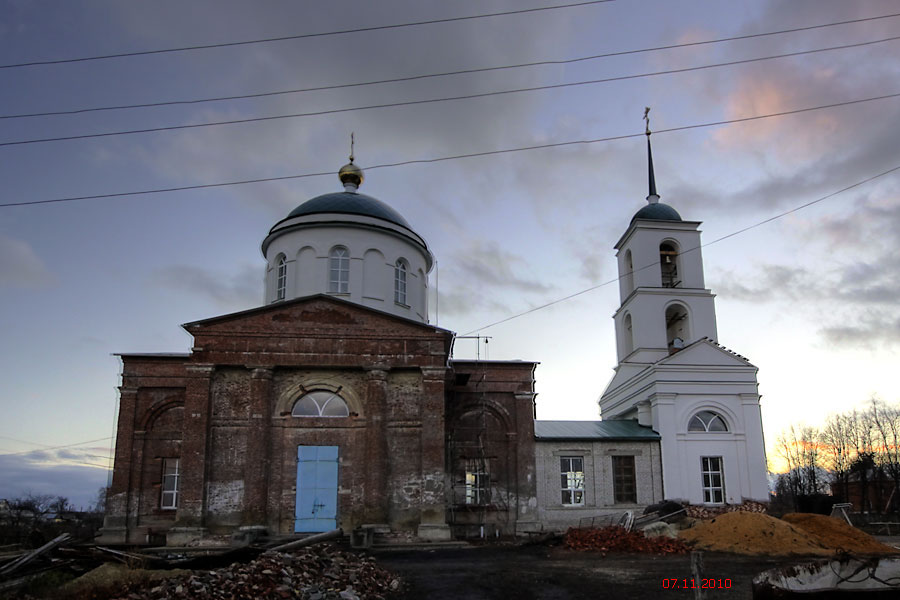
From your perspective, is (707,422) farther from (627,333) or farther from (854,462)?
(854,462)

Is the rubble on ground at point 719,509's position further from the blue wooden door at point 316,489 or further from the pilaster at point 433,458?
the blue wooden door at point 316,489

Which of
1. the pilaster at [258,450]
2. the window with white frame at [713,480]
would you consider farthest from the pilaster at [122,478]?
the window with white frame at [713,480]

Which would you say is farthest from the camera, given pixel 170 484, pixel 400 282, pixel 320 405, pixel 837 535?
pixel 400 282

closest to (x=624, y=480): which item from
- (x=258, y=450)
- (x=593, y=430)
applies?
(x=593, y=430)

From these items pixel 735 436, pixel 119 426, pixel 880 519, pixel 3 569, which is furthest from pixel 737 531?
pixel 880 519

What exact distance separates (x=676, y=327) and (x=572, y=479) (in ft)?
28.1

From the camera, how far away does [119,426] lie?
72.9 ft

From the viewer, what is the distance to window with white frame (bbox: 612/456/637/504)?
2486cm

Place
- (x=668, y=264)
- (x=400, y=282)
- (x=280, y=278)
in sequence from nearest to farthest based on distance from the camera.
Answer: (x=280, y=278), (x=400, y=282), (x=668, y=264)

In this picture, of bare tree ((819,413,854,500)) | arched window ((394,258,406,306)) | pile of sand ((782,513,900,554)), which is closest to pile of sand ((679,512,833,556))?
pile of sand ((782,513,900,554))

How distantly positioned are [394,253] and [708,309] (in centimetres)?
1247

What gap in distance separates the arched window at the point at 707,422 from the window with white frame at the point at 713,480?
104 centimetres

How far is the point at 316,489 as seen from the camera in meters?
20.7

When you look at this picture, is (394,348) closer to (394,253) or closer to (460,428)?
(460,428)
